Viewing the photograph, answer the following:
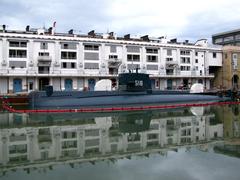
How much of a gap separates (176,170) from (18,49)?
160ft

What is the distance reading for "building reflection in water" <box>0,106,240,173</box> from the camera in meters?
13.9

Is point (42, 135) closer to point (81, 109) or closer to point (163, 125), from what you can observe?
point (163, 125)

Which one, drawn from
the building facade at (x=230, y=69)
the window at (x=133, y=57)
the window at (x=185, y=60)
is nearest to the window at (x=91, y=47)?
the window at (x=133, y=57)

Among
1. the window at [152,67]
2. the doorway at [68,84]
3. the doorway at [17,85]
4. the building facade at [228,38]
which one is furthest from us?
the building facade at [228,38]

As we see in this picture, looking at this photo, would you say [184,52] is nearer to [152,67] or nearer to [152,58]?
[152,58]

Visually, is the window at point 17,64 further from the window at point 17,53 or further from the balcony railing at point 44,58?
the balcony railing at point 44,58

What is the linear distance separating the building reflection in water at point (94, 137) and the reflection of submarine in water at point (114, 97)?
8201mm

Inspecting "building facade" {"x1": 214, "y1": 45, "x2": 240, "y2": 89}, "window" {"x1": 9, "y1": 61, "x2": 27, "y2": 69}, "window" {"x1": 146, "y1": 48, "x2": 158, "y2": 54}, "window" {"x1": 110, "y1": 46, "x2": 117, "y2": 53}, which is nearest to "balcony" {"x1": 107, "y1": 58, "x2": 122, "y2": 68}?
"window" {"x1": 110, "y1": 46, "x2": 117, "y2": 53}

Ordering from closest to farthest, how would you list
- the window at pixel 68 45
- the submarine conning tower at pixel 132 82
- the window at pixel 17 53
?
the submarine conning tower at pixel 132 82, the window at pixel 17 53, the window at pixel 68 45

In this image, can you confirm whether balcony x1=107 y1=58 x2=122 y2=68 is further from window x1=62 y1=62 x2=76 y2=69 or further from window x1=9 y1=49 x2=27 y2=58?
window x1=9 y1=49 x2=27 y2=58

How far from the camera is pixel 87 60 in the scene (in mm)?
60250

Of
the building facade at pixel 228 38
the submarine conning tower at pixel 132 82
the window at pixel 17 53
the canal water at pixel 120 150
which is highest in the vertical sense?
the building facade at pixel 228 38

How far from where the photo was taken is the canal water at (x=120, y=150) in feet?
36.6

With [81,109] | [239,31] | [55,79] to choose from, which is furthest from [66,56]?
[239,31]
